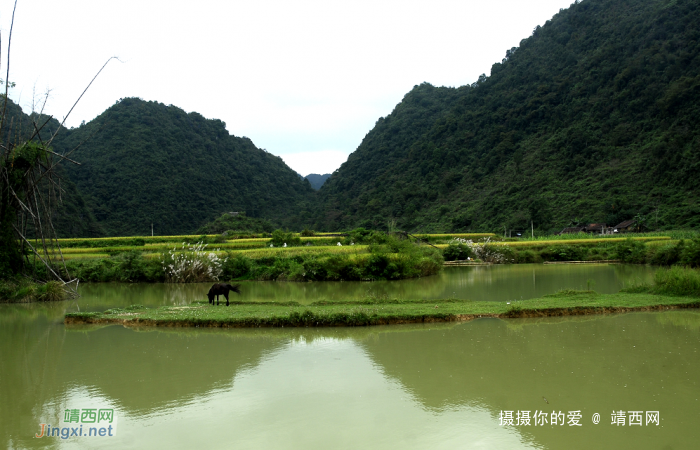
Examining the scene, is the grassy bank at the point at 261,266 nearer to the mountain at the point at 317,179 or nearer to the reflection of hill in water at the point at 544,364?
the reflection of hill in water at the point at 544,364

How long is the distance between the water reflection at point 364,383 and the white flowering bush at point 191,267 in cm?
1021

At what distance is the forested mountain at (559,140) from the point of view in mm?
44969

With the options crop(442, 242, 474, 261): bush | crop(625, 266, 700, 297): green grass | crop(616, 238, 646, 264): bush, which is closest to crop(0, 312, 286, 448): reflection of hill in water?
crop(625, 266, 700, 297): green grass

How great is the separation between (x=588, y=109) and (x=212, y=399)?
65.2 metres

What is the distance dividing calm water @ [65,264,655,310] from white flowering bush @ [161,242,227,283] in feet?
2.26

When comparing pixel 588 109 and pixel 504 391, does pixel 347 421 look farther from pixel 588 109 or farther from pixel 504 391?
pixel 588 109

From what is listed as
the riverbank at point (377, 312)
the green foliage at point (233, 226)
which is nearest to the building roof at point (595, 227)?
the green foliage at point (233, 226)

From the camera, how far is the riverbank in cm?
1009

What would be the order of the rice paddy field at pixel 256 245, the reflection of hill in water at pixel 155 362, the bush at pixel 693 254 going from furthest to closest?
the rice paddy field at pixel 256 245 → the bush at pixel 693 254 → the reflection of hill in water at pixel 155 362

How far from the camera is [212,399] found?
19.4ft

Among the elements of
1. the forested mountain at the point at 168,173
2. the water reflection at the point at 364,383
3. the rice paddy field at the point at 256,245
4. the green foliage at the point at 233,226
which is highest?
the forested mountain at the point at 168,173

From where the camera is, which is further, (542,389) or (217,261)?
(217,261)

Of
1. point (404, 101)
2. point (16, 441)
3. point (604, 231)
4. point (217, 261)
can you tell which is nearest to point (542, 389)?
point (16, 441)

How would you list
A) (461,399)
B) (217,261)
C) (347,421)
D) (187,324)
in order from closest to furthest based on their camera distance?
1. (347,421)
2. (461,399)
3. (187,324)
4. (217,261)
